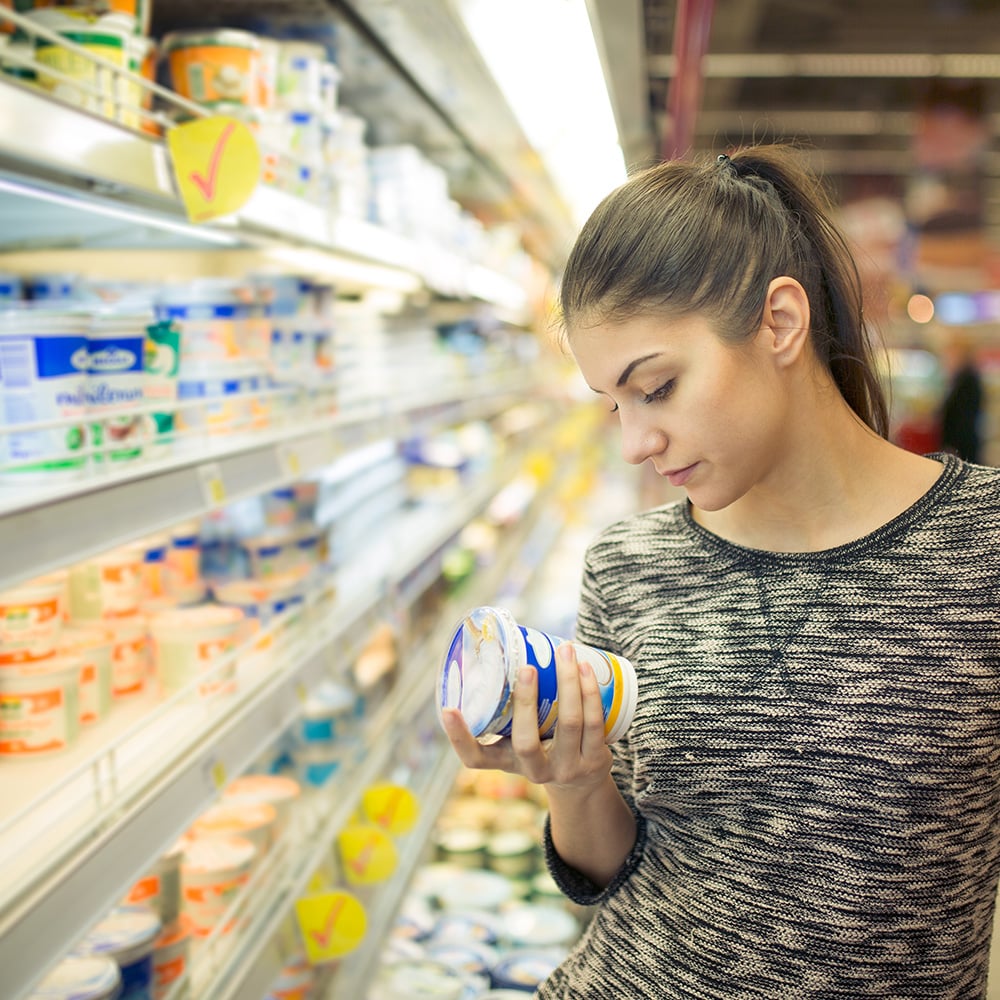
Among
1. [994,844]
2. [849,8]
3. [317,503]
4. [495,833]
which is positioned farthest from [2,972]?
[849,8]

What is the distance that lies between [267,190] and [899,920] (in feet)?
4.20

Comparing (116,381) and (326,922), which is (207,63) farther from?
(326,922)

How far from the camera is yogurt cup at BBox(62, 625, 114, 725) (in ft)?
4.74

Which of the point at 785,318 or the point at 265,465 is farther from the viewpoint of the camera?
the point at 265,465

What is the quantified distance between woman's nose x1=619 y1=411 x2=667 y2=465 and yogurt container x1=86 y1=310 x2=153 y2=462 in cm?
61

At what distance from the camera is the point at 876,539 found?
1.11 metres

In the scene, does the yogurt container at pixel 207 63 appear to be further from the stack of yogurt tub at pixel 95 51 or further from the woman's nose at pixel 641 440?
the woman's nose at pixel 641 440

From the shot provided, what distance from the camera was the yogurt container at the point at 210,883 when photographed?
64.7 inches

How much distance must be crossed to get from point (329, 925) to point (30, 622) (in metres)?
0.74

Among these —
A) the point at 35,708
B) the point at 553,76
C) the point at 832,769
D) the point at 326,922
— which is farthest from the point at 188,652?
the point at 553,76

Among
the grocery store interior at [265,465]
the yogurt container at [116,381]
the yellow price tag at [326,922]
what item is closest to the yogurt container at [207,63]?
the grocery store interior at [265,465]

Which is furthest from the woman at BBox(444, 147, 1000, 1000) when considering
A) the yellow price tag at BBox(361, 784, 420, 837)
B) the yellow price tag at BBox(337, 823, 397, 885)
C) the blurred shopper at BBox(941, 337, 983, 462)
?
the blurred shopper at BBox(941, 337, 983, 462)

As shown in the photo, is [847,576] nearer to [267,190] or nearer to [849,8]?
[267,190]

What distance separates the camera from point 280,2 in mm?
1900
